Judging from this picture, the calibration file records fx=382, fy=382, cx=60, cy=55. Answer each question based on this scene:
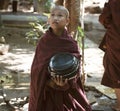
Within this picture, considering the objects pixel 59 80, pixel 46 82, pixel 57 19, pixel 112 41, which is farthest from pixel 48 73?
pixel 112 41

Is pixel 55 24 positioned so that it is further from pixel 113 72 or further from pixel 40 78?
pixel 113 72

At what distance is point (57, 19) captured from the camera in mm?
3660

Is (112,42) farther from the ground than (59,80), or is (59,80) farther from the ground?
(112,42)

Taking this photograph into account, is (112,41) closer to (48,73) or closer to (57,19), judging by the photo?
(57,19)

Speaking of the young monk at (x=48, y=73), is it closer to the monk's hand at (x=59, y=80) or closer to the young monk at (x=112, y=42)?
the monk's hand at (x=59, y=80)

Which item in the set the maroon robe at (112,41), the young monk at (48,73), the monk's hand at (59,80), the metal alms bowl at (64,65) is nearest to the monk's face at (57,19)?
the young monk at (48,73)

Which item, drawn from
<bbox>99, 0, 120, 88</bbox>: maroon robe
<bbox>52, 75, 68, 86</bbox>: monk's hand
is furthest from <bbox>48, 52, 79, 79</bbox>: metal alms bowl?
<bbox>99, 0, 120, 88</bbox>: maroon robe

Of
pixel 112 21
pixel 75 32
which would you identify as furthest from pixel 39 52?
pixel 75 32

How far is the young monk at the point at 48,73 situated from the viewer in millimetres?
3648

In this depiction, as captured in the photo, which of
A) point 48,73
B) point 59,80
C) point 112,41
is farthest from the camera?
point 112,41

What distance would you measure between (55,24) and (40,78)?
54 centimetres

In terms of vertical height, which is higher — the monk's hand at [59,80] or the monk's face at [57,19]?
the monk's face at [57,19]

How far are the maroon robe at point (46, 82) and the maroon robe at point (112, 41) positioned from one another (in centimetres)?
126

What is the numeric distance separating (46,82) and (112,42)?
157 cm
